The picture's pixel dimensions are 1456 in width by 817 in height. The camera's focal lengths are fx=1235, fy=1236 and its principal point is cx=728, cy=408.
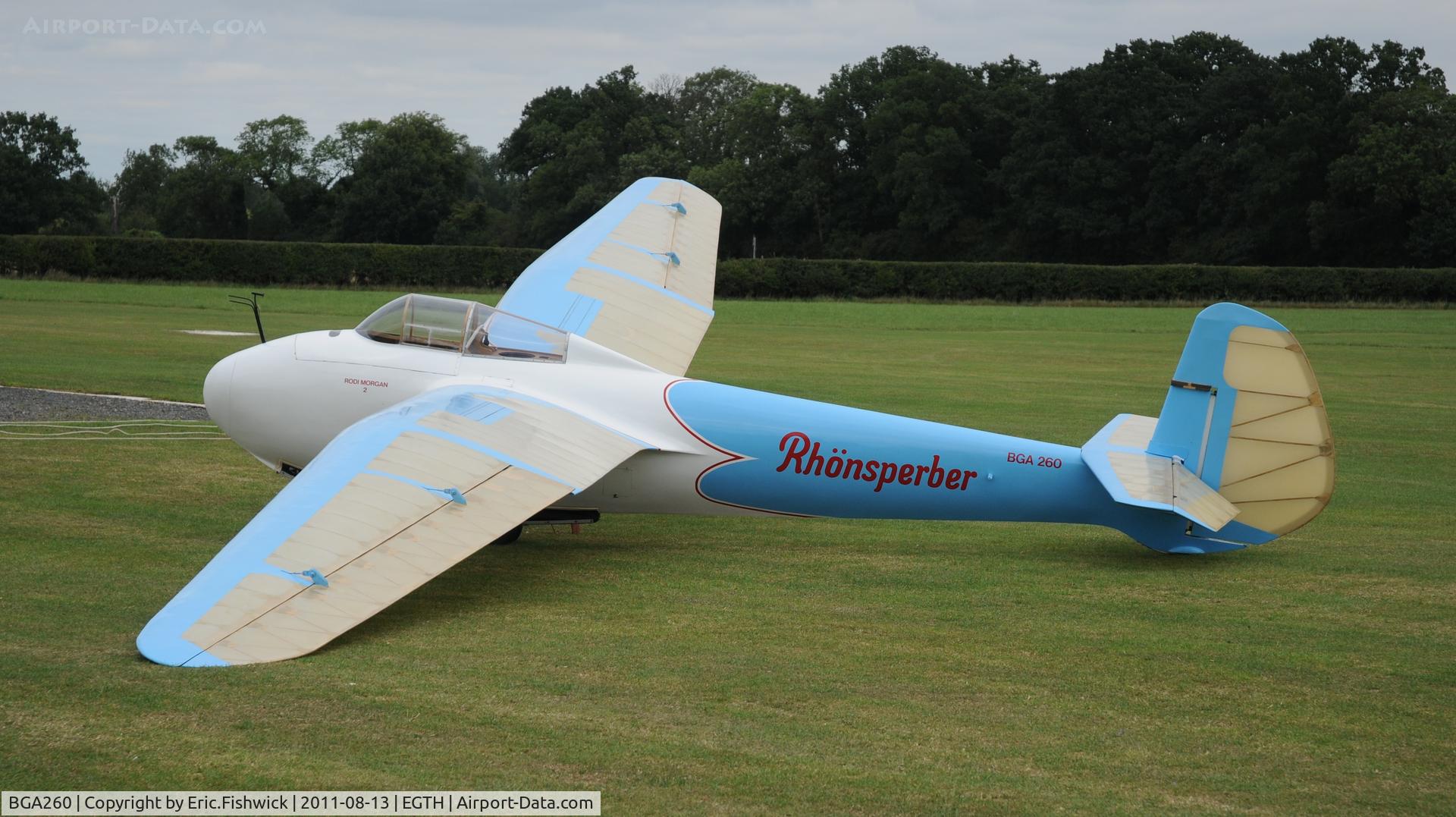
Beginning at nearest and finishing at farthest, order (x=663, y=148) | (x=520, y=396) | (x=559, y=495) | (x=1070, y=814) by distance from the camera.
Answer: (x=1070, y=814), (x=559, y=495), (x=520, y=396), (x=663, y=148)

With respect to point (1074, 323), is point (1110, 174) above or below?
above

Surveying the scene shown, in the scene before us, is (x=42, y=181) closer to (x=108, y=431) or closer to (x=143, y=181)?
(x=143, y=181)

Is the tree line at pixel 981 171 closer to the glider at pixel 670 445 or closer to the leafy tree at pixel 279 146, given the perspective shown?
the leafy tree at pixel 279 146

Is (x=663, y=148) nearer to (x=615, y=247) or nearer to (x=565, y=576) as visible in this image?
(x=615, y=247)

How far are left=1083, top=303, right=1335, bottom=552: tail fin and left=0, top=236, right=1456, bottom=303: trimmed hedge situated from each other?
3957cm

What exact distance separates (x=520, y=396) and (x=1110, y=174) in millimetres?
69746

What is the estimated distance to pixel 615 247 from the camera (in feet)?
47.8

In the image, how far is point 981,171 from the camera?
263ft

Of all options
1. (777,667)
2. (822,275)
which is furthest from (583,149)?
(777,667)

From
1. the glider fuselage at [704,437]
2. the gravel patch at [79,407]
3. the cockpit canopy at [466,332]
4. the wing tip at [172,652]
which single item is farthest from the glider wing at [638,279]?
the wing tip at [172,652]

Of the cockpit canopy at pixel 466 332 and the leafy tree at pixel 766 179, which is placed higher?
the leafy tree at pixel 766 179

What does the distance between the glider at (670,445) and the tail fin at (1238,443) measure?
0.04 feet

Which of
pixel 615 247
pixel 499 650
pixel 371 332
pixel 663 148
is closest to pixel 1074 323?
pixel 615 247

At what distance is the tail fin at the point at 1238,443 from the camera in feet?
30.1
